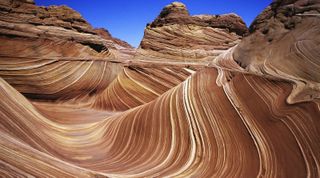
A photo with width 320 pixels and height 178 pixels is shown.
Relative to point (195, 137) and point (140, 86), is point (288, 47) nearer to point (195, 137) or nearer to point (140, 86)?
point (195, 137)

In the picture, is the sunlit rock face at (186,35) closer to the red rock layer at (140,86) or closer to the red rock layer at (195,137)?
the red rock layer at (140,86)

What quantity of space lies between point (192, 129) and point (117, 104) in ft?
19.7

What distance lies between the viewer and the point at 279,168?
4074mm

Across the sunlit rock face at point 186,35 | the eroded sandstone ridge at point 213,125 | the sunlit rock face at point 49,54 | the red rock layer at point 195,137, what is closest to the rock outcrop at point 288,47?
the eroded sandstone ridge at point 213,125

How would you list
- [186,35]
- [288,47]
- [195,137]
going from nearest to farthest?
[195,137]
[288,47]
[186,35]

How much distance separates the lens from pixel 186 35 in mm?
14172

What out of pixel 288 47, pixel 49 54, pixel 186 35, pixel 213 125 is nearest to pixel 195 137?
pixel 213 125

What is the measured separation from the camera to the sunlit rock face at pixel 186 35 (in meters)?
13.2

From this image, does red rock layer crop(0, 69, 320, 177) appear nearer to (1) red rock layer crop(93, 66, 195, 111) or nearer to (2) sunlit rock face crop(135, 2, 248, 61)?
(1) red rock layer crop(93, 66, 195, 111)

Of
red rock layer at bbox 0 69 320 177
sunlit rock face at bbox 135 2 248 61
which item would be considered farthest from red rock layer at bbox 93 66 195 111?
red rock layer at bbox 0 69 320 177

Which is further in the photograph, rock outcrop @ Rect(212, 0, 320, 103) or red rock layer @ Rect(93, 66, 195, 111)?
red rock layer @ Rect(93, 66, 195, 111)

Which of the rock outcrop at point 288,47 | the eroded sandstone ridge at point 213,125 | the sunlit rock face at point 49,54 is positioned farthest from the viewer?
the sunlit rock face at point 49,54

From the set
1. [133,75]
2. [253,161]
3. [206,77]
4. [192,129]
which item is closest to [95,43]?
[133,75]

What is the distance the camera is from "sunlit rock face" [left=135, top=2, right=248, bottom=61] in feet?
43.2
